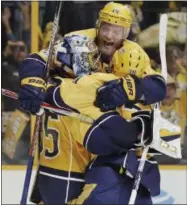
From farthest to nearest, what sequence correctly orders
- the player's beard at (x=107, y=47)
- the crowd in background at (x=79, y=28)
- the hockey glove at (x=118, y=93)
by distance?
the crowd in background at (x=79, y=28) → the player's beard at (x=107, y=47) → the hockey glove at (x=118, y=93)

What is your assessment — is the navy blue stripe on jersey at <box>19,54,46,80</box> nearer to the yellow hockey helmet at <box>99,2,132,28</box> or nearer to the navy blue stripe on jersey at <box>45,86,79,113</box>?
the navy blue stripe on jersey at <box>45,86,79,113</box>

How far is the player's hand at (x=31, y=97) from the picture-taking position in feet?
5.66

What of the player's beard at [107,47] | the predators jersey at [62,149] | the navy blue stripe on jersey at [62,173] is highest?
the player's beard at [107,47]

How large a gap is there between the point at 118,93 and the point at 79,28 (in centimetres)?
105

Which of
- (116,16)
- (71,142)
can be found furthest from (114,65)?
(71,142)

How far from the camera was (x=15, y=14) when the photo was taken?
272cm

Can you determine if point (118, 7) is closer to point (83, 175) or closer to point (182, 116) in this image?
point (83, 175)

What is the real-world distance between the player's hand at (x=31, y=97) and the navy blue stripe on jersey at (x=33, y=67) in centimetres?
4

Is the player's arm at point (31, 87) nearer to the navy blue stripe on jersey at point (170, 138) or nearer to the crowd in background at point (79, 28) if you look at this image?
the navy blue stripe on jersey at point (170, 138)

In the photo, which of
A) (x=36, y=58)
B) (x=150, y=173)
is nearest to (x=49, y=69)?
(x=36, y=58)

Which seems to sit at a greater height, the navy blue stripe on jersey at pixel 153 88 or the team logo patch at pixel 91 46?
the team logo patch at pixel 91 46

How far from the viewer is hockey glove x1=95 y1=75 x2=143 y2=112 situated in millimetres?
1697

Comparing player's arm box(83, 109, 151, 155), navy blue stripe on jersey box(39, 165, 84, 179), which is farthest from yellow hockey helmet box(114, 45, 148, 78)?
navy blue stripe on jersey box(39, 165, 84, 179)

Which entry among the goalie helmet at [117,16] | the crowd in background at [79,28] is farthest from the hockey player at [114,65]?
the crowd in background at [79,28]
